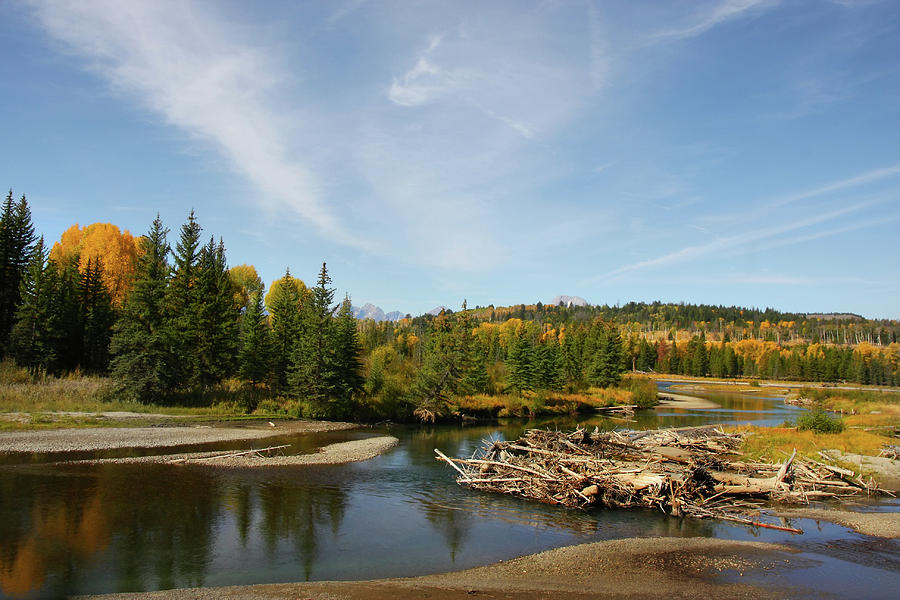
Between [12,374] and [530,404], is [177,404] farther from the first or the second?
[530,404]

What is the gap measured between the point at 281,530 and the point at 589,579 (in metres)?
11.5

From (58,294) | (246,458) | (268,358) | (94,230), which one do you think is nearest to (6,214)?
(58,294)

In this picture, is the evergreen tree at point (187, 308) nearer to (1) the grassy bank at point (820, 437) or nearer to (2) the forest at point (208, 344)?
(2) the forest at point (208, 344)

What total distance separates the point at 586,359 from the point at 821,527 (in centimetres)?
7517

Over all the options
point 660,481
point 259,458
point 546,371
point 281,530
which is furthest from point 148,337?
point 546,371

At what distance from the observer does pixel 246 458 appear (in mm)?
31672

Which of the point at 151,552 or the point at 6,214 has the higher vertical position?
the point at 6,214

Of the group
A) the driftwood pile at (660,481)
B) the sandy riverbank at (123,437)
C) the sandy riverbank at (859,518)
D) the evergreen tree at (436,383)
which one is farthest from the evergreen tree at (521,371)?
the sandy riverbank at (859,518)

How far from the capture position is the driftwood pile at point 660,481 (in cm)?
2422

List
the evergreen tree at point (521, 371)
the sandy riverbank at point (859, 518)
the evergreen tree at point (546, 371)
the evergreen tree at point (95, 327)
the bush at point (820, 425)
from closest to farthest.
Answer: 1. the sandy riverbank at point (859, 518)
2. the bush at point (820, 425)
3. the evergreen tree at point (95, 327)
4. the evergreen tree at point (521, 371)
5. the evergreen tree at point (546, 371)

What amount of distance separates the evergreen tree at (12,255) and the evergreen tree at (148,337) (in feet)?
49.9

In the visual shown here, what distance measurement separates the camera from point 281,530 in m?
19.6

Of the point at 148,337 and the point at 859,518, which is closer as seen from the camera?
the point at 859,518

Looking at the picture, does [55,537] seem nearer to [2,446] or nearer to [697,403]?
[2,446]
